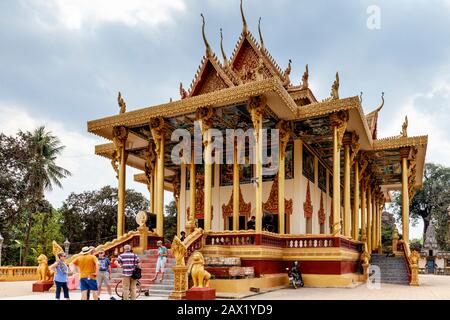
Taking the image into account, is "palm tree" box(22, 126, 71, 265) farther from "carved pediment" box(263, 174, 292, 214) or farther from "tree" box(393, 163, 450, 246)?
"tree" box(393, 163, 450, 246)

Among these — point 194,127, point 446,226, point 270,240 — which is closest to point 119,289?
point 270,240

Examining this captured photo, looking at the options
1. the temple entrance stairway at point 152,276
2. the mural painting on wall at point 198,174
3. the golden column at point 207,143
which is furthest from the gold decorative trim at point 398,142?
the temple entrance stairway at point 152,276

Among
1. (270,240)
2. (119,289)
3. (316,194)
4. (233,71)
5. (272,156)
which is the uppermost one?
(233,71)

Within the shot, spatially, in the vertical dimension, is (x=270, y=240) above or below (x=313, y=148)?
below

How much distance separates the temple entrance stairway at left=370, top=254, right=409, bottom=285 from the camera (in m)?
18.9

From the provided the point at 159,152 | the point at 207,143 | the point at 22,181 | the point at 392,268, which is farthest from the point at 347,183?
the point at 22,181

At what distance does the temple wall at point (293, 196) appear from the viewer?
19.6 metres

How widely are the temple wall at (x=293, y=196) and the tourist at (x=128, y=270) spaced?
396 inches

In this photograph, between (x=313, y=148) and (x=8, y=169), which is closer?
(x=313, y=148)

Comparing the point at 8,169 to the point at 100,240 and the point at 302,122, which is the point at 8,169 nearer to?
the point at 100,240

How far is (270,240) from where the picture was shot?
1594 centimetres

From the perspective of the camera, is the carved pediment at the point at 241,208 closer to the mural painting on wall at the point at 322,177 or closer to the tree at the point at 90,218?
the mural painting on wall at the point at 322,177

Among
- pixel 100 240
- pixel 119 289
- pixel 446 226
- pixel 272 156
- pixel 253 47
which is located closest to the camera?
pixel 119 289

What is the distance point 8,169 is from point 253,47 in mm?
18148
